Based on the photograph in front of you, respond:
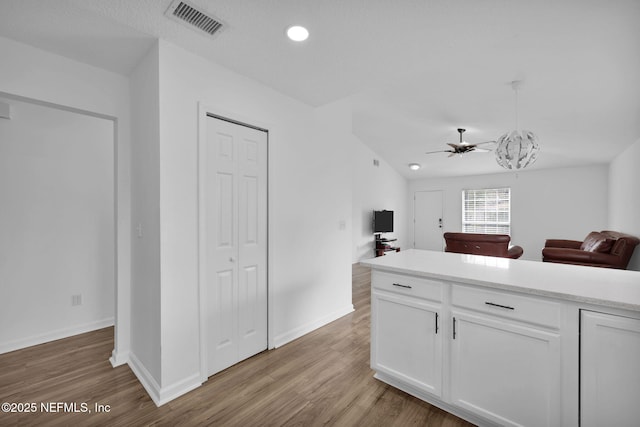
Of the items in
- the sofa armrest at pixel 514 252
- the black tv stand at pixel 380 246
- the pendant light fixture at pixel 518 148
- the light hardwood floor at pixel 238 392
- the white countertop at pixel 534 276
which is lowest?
the light hardwood floor at pixel 238 392

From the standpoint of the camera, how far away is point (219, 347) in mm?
2268

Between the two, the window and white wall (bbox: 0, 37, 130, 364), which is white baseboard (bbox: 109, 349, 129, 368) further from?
the window

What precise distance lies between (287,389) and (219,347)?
0.64m

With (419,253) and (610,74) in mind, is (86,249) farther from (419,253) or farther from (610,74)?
(610,74)

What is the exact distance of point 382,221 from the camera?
23.8 feet

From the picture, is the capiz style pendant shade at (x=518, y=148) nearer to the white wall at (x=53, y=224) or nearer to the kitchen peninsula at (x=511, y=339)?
the kitchen peninsula at (x=511, y=339)

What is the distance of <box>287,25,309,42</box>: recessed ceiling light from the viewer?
1828 mm

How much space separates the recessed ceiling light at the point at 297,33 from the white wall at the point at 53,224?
2.52 metres

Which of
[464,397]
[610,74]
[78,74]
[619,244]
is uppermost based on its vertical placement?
[610,74]

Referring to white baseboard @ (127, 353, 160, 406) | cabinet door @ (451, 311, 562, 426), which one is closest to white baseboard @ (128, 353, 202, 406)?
white baseboard @ (127, 353, 160, 406)

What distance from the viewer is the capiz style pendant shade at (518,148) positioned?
288cm

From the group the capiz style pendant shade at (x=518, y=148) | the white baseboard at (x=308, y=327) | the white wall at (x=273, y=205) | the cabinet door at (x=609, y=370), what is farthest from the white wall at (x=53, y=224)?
the capiz style pendant shade at (x=518, y=148)

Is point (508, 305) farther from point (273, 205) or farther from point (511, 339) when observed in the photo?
point (273, 205)

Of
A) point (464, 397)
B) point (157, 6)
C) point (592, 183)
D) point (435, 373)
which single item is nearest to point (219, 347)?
point (435, 373)
